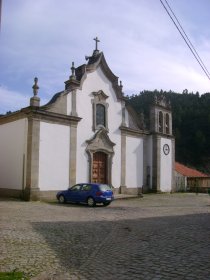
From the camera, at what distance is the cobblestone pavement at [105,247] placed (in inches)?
277

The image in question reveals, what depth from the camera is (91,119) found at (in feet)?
87.7

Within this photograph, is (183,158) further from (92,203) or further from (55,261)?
(55,261)

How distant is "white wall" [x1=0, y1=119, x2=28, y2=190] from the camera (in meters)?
23.4

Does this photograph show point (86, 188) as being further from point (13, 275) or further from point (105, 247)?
point (13, 275)

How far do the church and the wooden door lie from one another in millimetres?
72

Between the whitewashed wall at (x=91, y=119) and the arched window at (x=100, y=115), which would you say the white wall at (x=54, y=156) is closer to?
the whitewashed wall at (x=91, y=119)

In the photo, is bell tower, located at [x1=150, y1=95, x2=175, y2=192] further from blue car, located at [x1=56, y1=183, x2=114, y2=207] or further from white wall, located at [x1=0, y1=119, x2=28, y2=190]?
white wall, located at [x1=0, y1=119, x2=28, y2=190]

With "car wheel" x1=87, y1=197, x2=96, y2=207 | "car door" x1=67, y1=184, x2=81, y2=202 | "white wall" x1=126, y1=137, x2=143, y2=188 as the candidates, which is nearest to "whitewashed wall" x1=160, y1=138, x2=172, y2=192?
"white wall" x1=126, y1=137, x2=143, y2=188

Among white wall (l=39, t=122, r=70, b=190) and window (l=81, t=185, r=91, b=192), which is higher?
white wall (l=39, t=122, r=70, b=190)

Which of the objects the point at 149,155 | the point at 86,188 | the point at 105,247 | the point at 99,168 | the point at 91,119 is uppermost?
the point at 91,119

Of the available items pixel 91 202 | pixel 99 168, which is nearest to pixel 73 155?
pixel 99 168

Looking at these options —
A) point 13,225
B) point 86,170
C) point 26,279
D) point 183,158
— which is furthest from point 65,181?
point 183,158

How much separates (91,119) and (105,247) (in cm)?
1788

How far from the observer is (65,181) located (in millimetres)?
24328
